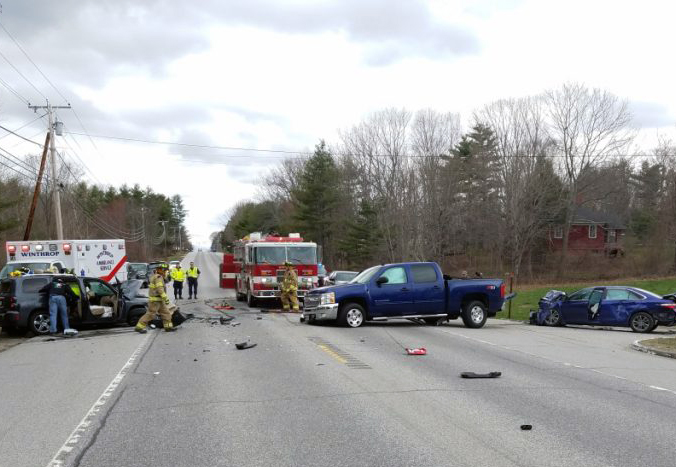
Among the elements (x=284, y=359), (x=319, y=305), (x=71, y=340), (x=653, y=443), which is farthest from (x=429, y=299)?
(x=653, y=443)

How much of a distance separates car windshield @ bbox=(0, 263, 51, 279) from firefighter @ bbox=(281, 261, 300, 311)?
9.53m

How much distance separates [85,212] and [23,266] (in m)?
59.0

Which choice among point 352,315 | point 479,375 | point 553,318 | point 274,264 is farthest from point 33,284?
point 553,318

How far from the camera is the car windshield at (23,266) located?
23859 mm

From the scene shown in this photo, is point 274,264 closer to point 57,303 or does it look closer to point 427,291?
point 427,291

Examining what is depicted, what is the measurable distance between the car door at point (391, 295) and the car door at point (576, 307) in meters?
5.87

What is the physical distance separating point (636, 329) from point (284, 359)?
12.3 meters

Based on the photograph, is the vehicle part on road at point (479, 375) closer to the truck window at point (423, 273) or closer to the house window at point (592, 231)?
the truck window at point (423, 273)

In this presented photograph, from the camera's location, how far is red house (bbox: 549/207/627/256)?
62312mm

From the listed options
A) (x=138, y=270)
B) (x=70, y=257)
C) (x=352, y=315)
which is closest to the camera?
(x=352, y=315)

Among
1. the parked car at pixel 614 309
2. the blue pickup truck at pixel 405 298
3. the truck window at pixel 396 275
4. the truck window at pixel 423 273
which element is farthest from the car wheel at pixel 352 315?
the parked car at pixel 614 309

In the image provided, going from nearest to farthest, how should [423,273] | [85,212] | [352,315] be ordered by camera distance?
[352,315] → [423,273] → [85,212]

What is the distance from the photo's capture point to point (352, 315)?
17562mm

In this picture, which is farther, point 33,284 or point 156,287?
point 33,284
